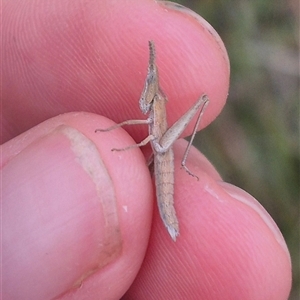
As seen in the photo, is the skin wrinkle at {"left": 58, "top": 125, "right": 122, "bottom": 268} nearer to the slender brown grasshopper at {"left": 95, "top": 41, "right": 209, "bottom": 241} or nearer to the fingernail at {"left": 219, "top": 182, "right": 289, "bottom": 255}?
the slender brown grasshopper at {"left": 95, "top": 41, "right": 209, "bottom": 241}

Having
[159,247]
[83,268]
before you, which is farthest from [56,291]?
[159,247]

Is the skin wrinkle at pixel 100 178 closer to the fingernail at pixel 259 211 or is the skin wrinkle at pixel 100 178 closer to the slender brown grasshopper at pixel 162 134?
the slender brown grasshopper at pixel 162 134

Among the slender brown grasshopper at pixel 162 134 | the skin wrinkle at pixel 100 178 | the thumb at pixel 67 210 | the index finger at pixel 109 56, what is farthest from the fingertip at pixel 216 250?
the index finger at pixel 109 56

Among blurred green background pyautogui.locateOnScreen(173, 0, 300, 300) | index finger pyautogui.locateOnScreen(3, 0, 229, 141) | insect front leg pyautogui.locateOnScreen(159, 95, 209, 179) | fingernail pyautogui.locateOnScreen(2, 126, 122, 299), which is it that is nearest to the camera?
fingernail pyautogui.locateOnScreen(2, 126, 122, 299)

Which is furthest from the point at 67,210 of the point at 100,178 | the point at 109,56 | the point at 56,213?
the point at 109,56

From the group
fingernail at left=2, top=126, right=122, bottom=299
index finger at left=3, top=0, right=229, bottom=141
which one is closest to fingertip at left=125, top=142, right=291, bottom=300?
fingernail at left=2, top=126, right=122, bottom=299
